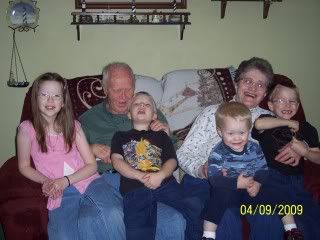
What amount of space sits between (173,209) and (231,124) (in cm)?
56

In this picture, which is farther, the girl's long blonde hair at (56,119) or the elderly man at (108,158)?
the girl's long blonde hair at (56,119)

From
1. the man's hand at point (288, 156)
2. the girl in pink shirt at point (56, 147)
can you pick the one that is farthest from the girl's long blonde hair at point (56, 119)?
the man's hand at point (288, 156)

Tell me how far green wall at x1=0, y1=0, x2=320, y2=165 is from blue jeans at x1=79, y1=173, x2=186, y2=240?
4.99 ft

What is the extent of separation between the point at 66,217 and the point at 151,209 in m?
0.44

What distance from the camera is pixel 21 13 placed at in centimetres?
264

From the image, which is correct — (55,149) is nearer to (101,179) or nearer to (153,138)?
(101,179)

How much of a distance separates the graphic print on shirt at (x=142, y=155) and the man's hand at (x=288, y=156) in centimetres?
72

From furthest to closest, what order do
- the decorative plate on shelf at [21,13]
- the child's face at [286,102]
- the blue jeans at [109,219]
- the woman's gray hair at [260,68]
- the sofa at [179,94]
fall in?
the decorative plate on shelf at [21,13] < the sofa at [179,94] < the woman's gray hair at [260,68] < the child's face at [286,102] < the blue jeans at [109,219]

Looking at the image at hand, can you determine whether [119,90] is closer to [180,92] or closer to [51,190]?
[180,92]

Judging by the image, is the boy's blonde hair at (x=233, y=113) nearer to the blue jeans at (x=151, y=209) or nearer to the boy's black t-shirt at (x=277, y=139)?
the boy's black t-shirt at (x=277, y=139)

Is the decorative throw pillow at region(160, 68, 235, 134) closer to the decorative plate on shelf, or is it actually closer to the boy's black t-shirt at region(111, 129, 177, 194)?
the boy's black t-shirt at region(111, 129, 177, 194)

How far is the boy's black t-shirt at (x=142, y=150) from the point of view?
1.78m

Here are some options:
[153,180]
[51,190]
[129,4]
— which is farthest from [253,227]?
[129,4]

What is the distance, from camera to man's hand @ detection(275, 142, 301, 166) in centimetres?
183
